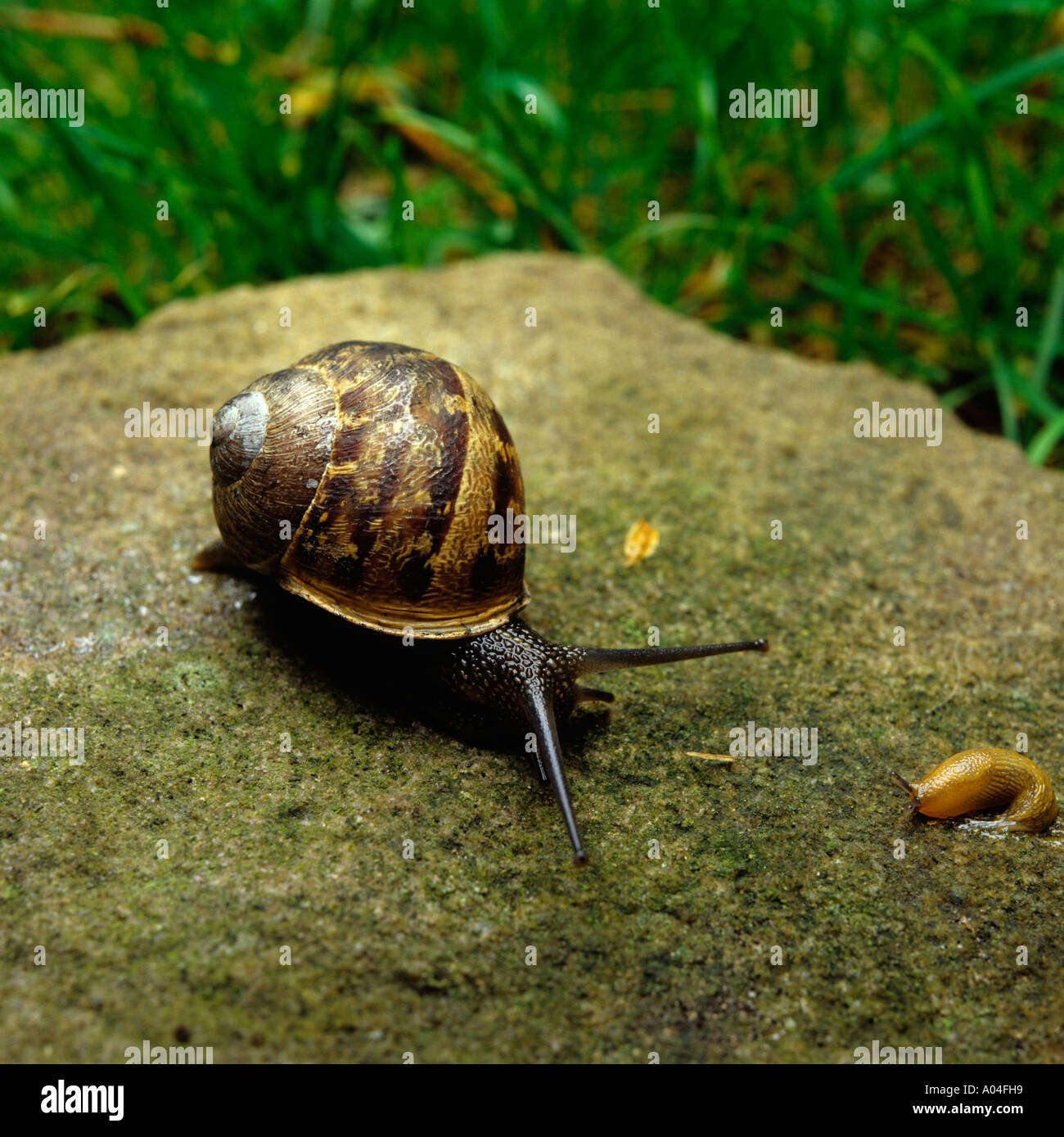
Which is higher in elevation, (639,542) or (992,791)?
(639,542)

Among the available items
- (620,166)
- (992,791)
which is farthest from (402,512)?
(620,166)

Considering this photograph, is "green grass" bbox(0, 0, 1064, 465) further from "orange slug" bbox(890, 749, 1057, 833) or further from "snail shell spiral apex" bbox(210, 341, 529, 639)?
"snail shell spiral apex" bbox(210, 341, 529, 639)

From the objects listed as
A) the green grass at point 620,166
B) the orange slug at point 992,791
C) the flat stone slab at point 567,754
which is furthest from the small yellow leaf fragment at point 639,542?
the green grass at point 620,166

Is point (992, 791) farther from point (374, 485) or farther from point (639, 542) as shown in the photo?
point (374, 485)

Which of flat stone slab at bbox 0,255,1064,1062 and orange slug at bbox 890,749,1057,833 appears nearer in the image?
flat stone slab at bbox 0,255,1064,1062

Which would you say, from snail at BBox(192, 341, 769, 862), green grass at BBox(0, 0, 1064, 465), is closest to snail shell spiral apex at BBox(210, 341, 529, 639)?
snail at BBox(192, 341, 769, 862)

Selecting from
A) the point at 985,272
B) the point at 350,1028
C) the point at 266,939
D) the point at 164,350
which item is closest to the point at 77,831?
the point at 266,939

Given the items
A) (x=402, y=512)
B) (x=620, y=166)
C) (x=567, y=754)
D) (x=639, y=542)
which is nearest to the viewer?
(x=402, y=512)
